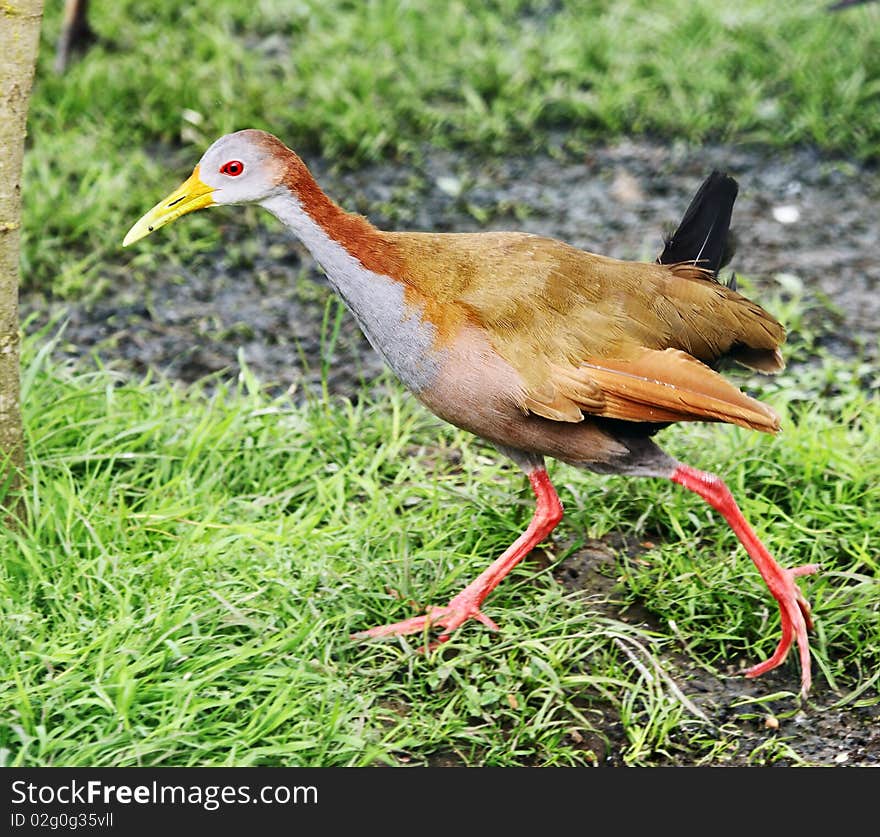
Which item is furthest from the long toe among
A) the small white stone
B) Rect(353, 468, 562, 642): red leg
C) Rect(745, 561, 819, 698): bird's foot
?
the small white stone

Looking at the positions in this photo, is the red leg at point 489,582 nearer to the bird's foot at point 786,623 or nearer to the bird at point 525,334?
the bird at point 525,334

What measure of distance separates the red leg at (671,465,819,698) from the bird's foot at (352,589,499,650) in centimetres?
68

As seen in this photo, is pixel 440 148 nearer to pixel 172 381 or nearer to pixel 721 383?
pixel 172 381

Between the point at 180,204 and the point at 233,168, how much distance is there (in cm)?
19

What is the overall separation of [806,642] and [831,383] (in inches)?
63.2

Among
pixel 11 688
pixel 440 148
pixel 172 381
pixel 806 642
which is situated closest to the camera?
pixel 11 688

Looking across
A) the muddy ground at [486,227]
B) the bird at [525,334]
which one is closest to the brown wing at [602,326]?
the bird at [525,334]

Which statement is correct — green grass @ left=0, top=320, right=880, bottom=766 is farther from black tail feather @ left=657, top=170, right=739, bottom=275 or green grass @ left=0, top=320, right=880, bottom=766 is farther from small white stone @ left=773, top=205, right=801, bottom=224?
small white stone @ left=773, top=205, right=801, bottom=224

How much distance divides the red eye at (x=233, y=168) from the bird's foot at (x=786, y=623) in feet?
5.96

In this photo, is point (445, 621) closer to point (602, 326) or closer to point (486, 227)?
point (602, 326)

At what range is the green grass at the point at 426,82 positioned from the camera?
6.38 m

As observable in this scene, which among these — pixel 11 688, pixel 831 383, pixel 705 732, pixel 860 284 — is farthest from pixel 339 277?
pixel 860 284

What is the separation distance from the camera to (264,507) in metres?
4.32

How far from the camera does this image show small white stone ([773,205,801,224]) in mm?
6164
